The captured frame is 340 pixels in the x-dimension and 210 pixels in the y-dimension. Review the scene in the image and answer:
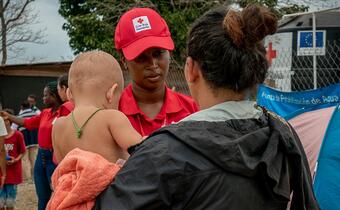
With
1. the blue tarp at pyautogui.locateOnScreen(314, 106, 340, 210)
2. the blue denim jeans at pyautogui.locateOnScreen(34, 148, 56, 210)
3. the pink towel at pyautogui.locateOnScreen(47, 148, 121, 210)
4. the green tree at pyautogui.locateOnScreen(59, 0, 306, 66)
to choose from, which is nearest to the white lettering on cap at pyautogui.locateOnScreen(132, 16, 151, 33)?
the pink towel at pyautogui.locateOnScreen(47, 148, 121, 210)

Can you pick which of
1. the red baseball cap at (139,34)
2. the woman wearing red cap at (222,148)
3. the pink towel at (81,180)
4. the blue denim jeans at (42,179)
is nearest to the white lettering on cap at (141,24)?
the red baseball cap at (139,34)

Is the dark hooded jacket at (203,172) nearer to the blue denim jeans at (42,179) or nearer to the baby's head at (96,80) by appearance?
the baby's head at (96,80)

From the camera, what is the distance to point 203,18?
1450 mm

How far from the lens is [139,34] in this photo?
220 centimetres

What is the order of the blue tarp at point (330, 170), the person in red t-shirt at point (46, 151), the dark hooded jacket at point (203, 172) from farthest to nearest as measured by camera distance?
the person in red t-shirt at point (46, 151) → the blue tarp at point (330, 170) → the dark hooded jacket at point (203, 172)

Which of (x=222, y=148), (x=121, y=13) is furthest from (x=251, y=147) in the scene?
(x=121, y=13)

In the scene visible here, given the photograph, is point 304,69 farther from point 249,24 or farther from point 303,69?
point 249,24

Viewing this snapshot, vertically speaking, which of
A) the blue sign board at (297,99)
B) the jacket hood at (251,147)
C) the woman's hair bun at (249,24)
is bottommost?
the blue sign board at (297,99)

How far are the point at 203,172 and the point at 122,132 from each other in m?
0.67

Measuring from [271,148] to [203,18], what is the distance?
1.41 ft

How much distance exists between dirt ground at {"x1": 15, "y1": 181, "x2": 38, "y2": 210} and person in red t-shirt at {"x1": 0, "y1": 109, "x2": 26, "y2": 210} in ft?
5.00

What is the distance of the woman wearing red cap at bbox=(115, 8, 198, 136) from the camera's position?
7.23 ft

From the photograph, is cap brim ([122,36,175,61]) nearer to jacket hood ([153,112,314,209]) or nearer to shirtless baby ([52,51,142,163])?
shirtless baby ([52,51,142,163])

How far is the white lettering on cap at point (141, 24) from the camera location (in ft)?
7.24
